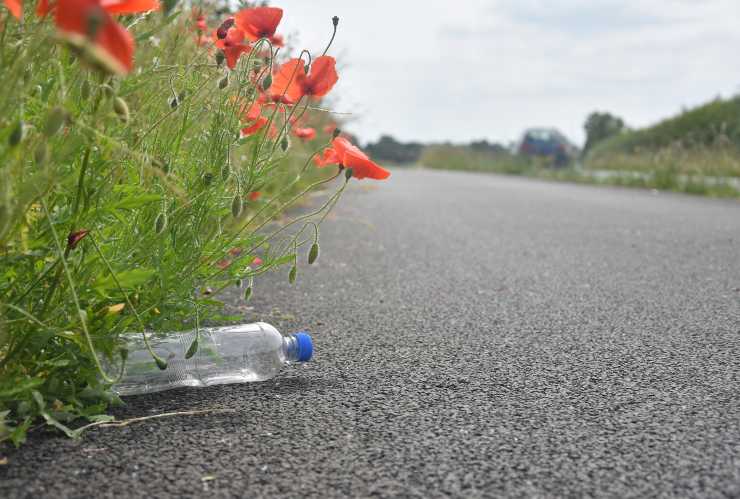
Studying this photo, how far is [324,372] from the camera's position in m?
1.90

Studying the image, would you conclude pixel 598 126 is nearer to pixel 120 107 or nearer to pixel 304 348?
pixel 304 348

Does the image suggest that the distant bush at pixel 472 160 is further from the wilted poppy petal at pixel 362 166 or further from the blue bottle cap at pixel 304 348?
the wilted poppy petal at pixel 362 166

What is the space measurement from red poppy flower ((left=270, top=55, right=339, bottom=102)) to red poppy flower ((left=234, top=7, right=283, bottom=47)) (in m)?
0.08

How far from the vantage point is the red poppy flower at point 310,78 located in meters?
1.66

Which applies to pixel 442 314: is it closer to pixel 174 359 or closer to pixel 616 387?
pixel 616 387

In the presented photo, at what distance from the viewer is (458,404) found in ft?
5.44

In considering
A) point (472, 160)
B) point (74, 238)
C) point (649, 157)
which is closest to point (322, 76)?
point (74, 238)

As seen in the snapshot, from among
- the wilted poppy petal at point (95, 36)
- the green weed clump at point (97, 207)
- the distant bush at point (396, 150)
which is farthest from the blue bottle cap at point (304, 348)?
the distant bush at point (396, 150)

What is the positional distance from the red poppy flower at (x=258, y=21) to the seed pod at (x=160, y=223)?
0.47 m

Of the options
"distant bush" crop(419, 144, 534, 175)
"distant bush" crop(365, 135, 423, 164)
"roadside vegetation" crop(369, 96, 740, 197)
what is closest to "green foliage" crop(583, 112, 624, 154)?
"roadside vegetation" crop(369, 96, 740, 197)

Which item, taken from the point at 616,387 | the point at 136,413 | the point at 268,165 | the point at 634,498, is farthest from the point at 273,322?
the point at 634,498

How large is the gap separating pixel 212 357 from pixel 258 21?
2.53 ft

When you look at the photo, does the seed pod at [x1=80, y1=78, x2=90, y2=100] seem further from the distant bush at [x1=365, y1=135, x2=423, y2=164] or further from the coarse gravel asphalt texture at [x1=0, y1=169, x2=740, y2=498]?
the distant bush at [x1=365, y1=135, x2=423, y2=164]

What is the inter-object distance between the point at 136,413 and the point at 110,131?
0.56m
